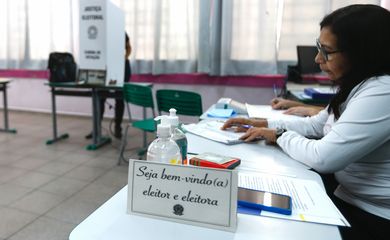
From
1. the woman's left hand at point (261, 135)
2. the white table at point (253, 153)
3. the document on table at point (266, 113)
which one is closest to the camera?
the white table at point (253, 153)

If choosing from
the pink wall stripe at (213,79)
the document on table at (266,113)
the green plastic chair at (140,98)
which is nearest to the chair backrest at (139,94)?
the green plastic chair at (140,98)

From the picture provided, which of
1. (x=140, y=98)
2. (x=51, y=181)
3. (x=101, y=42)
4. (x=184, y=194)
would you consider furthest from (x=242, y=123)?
(x=101, y=42)

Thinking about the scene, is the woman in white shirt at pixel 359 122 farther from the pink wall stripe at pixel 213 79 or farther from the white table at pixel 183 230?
Result: the pink wall stripe at pixel 213 79

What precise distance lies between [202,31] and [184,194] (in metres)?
3.41

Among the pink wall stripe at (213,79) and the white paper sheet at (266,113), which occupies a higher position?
the pink wall stripe at (213,79)

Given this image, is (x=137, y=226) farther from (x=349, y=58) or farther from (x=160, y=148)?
(x=349, y=58)

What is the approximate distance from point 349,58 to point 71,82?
303 cm

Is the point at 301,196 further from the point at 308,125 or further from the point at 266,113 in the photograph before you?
the point at 266,113

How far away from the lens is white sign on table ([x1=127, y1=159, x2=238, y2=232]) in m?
0.65

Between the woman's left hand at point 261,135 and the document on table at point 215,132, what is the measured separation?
31 millimetres

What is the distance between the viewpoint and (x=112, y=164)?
2945 mm

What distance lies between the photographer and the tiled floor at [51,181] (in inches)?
75.6

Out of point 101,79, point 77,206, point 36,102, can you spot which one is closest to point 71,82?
point 101,79

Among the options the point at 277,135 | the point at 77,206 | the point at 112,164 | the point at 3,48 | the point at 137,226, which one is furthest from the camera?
the point at 3,48
